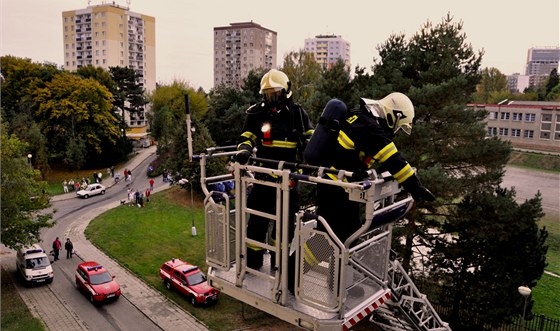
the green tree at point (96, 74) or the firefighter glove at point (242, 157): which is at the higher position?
the green tree at point (96, 74)

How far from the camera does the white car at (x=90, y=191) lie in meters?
37.2

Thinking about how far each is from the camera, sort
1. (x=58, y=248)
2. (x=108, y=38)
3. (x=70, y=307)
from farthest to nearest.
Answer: (x=108, y=38) → (x=58, y=248) → (x=70, y=307)

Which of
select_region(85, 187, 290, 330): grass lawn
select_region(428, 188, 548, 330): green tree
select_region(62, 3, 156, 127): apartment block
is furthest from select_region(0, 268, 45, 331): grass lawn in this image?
select_region(62, 3, 156, 127): apartment block

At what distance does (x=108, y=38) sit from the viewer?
248 feet

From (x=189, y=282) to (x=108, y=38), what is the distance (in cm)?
6844

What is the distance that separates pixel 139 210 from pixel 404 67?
22434 mm

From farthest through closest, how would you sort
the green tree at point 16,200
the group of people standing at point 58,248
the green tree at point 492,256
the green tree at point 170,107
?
the green tree at point 170,107 → the group of people standing at point 58,248 → the green tree at point 16,200 → the green tree at point 492,256

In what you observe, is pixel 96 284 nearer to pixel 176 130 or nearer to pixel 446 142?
pixel 446 142

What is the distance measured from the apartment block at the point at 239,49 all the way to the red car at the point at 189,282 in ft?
296

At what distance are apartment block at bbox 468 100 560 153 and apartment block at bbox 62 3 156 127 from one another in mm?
57615

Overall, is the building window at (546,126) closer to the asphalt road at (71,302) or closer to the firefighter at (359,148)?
the asphalt road at (71,302)

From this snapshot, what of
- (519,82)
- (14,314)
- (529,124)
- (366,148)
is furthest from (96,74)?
(519,82)

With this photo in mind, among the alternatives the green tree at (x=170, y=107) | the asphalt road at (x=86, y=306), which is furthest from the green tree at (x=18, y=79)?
the asphalt road at (x=86, y=306)

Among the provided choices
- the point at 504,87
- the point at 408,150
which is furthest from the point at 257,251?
the point at 504,87
